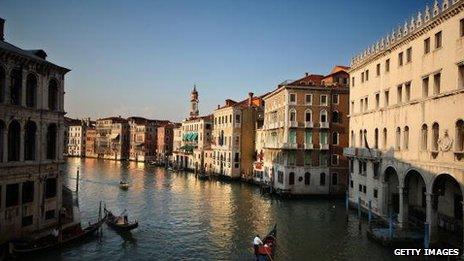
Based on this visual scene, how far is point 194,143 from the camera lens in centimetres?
7625

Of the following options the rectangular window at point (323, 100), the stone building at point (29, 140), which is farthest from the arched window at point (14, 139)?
the rectangular window at point (323, 100)

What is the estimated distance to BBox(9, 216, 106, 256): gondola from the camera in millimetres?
18547

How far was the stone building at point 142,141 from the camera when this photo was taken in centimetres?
10150

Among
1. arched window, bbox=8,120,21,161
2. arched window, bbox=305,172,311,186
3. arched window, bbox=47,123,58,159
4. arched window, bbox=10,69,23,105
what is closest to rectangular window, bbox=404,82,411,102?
arched window, bbox=305,172,311,186

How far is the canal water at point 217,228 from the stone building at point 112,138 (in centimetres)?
6237

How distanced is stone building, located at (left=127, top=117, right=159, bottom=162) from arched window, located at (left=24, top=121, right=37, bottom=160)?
79.4 m

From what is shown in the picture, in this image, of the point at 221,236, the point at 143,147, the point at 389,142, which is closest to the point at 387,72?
the point at 389,142

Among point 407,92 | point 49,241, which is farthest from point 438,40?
point 49,241

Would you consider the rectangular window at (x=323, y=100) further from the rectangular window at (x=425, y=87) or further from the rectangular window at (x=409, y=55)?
the rectangular window at (x=425, y=87)

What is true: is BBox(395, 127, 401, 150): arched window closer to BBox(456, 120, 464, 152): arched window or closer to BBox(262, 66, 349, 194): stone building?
BBox(456, 120, 464, 152): arched window

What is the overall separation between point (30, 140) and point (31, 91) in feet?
8.38

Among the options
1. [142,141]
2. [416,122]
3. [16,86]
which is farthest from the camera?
[142,141]

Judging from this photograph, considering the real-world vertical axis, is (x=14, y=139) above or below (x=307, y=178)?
above

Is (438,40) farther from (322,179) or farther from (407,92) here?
(322,179)
